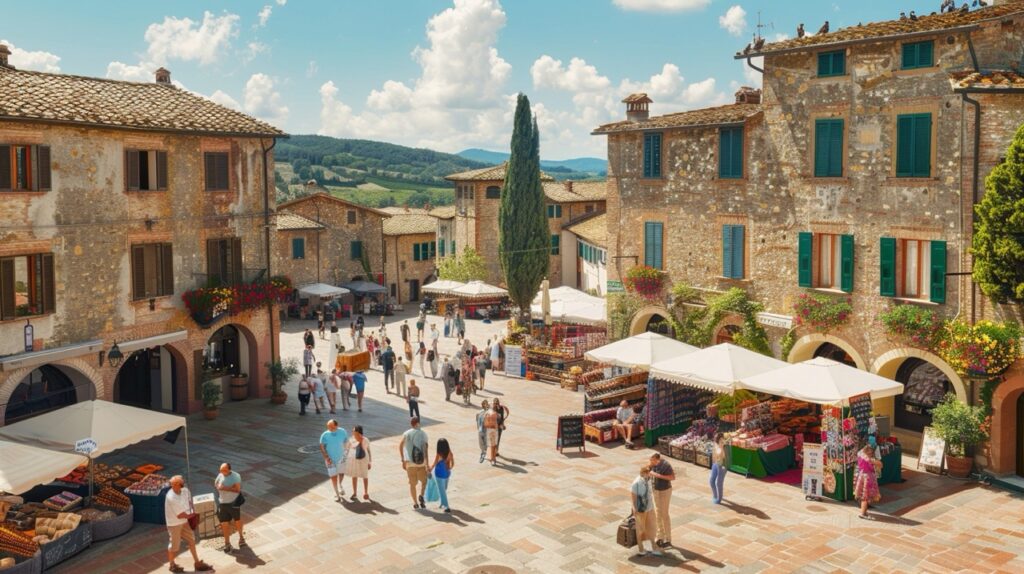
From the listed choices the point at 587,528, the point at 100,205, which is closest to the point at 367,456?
the point at 587,528

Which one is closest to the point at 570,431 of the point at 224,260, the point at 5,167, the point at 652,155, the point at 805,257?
the point at 805,257

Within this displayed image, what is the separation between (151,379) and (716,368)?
52.5ft

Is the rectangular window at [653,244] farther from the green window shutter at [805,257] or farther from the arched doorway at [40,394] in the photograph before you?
the arched doorway at [40,394]

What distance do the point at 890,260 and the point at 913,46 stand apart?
16.1 ft

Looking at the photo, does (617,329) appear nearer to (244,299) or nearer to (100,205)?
(244,299)

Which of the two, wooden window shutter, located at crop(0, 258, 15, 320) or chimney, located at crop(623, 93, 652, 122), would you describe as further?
chimney, located at crop(623, 93, 652, 122)

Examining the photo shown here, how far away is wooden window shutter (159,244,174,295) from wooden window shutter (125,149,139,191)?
5.91 feet

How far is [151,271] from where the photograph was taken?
2367 centimetres

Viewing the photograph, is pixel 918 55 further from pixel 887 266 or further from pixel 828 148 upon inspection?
pixel 887 266

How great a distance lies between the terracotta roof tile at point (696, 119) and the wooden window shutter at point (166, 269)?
45.2 ft

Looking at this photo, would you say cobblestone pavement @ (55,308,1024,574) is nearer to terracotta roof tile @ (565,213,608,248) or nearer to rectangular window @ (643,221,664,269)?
rectangular window @ (643,221,664,269)

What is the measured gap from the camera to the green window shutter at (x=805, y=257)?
2311 centimetres

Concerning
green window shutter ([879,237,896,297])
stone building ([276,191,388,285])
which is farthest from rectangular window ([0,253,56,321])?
stone building ([276,191,388,285])

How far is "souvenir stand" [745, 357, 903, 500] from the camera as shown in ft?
57.2
